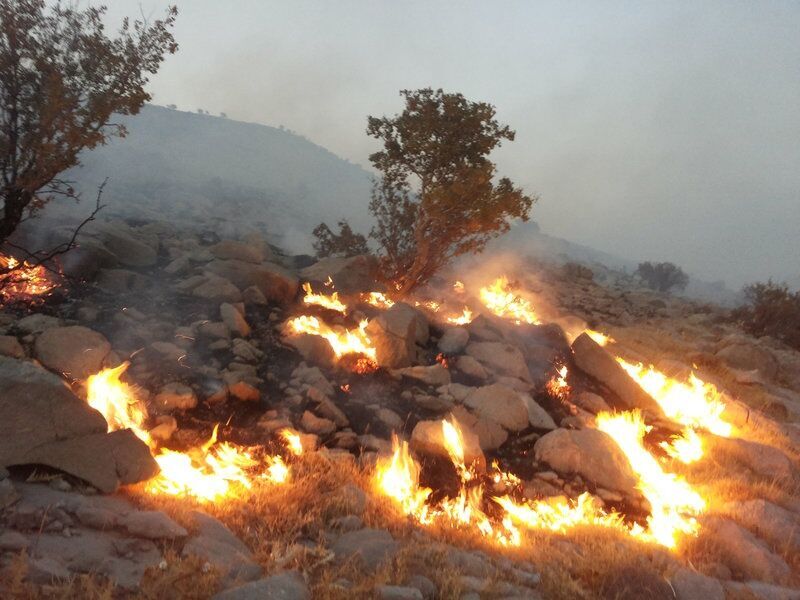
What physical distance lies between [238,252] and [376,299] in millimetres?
4312

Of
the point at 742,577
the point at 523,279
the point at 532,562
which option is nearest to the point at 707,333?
the point at 523,279

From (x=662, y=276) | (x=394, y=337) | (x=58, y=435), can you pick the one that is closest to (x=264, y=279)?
(x=394, y=337)

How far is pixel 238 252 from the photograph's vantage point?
12.5m

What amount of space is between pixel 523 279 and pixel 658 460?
1853 cm

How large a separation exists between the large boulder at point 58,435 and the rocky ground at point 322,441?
18mm

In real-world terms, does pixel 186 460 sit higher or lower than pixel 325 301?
lower

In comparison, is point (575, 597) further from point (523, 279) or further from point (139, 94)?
point (523, 279)

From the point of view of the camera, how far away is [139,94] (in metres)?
8.05

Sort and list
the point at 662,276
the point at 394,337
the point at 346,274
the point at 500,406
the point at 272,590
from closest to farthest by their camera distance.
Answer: the point at 272,590
the point at 500,406
the point at 394,337
the point at 346,274
the point at 662,276

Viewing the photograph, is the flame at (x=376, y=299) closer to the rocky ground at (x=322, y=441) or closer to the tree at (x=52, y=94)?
the rocky ground at (x=322, y=441)

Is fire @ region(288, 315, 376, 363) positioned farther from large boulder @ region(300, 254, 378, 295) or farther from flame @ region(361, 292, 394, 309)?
large boulder @ region(300, 254, 378, 295)

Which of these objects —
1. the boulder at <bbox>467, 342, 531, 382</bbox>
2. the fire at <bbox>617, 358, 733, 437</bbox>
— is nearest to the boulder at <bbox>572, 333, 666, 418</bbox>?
the fire at <bbox>617, 358, 733, 437</bbox>

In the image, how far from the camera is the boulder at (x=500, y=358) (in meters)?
9.62

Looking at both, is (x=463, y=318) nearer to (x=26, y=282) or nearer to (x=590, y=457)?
(x=590, y=457)
